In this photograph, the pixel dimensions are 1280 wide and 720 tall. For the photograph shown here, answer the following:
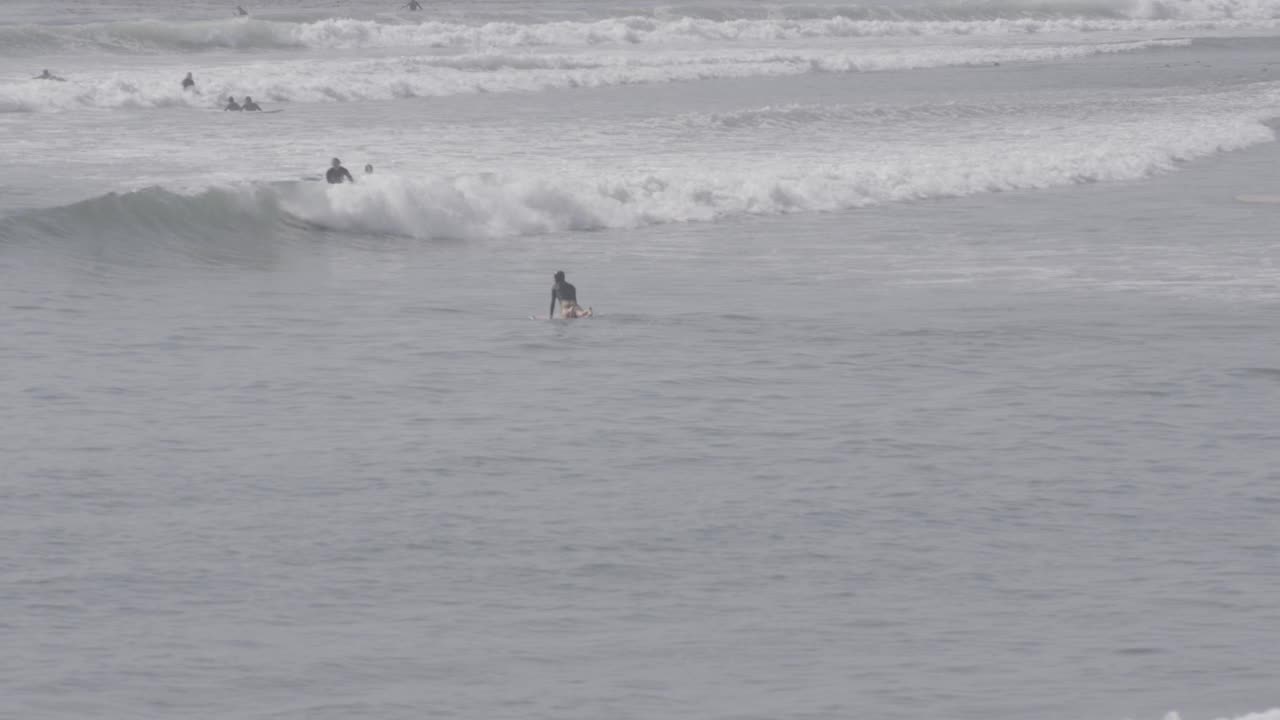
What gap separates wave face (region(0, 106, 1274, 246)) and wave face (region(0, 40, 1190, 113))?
666 inches

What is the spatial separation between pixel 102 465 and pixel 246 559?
9.03 ft

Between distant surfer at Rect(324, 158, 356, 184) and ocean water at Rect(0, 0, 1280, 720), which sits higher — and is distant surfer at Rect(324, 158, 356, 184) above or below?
above

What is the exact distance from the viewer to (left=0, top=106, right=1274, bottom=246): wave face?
94.6 ft

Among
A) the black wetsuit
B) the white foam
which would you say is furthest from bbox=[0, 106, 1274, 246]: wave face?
the black wetsuit

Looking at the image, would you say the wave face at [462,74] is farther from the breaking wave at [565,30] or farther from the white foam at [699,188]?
the white foam at [699,188]

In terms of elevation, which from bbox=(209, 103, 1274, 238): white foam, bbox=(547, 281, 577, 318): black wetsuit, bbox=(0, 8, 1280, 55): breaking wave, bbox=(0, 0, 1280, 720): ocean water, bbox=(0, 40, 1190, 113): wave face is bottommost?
bbox=(0, 0, 1280, 720): ocean water

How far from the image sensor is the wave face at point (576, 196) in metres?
28.8

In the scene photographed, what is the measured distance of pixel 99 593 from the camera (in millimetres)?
12719

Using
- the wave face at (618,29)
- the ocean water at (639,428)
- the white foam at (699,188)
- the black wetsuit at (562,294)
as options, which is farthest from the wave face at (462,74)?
the black wetsuit at (562,294)

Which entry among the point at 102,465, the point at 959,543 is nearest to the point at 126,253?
the point at 102,465

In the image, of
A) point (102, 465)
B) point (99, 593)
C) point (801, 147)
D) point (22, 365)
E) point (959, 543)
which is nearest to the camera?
point (99, 593)

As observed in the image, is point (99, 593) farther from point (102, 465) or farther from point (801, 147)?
point (801, 147)

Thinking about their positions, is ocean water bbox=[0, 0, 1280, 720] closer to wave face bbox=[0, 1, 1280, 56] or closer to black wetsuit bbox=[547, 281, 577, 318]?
black wetsuit bbox=[547, 281, 577, 318]

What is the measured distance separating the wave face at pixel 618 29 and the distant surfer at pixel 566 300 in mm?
41796
